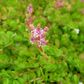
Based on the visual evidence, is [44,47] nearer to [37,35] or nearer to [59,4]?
[37,35]

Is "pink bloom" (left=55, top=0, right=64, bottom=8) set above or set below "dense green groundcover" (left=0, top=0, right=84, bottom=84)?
above

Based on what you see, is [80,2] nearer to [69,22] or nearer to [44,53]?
[69,22]

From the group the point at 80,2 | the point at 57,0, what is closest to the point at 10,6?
the point at 57,0

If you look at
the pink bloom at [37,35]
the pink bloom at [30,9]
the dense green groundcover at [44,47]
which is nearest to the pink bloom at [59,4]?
the dense green groundcover at [44,47]

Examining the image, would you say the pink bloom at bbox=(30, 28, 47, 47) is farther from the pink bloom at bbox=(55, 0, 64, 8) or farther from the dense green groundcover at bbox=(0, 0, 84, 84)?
the pink bloom at bbox=(55, 0, 64, 8)

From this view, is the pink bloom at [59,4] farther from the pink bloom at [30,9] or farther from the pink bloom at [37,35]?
the pink bloom at [37,35]

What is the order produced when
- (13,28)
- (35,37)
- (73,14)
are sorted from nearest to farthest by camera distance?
(35,37) < (13,28) < (73,14)

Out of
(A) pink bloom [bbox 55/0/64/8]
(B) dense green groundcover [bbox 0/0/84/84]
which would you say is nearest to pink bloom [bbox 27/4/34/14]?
(B) dense green groundcover [bbox 0/0/84/84]

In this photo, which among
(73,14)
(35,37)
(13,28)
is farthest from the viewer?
(73,14)

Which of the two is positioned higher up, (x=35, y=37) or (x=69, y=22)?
(x=69, y=22)
